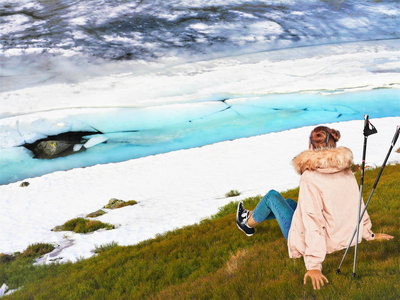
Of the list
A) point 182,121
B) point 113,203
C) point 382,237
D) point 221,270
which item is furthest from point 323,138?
point 182,121

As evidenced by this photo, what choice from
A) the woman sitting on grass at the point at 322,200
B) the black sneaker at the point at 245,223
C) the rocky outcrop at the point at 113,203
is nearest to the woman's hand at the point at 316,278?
the woman sitting on grass at the point at 322,200

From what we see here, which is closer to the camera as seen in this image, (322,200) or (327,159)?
(327,159)

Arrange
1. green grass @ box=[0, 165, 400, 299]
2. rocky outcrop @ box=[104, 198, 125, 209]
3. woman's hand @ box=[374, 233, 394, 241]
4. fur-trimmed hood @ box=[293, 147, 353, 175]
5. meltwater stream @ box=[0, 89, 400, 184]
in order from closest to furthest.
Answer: fur-trimmed hood @ box=[293, 147, 353, 175] → green grass @ box=[0, 165, 400, 299] → woman's hand @ box=[374, 233, 394, 241] → rocky outcrop @ box=[104, 198, 125, 209] → meltwater stream @ box=[0, 89, 400, 184]

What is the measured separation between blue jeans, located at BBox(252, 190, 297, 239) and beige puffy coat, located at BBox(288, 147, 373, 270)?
65cm

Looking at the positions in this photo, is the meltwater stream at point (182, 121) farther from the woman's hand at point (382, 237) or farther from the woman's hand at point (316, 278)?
the woman's hand at point (316, 278)

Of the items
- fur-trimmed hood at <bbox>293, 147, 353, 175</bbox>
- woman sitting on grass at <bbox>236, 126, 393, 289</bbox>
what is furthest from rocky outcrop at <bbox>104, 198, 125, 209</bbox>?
fur-trimmed hood at <bbox>293, 147, 353, 175</bbox>

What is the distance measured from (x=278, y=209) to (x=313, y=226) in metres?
0.91

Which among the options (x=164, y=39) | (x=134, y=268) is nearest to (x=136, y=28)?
(x=164, y=39)

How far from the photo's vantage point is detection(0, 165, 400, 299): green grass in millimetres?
2727

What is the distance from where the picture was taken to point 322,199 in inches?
104

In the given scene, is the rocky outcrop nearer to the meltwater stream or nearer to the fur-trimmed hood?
the meltwater stream

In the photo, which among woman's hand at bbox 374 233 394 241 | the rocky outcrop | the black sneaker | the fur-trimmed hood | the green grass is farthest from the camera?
the rocky outcrop

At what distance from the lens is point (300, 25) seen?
3503 centimetres

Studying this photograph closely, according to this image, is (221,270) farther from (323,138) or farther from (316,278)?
(323,138)
